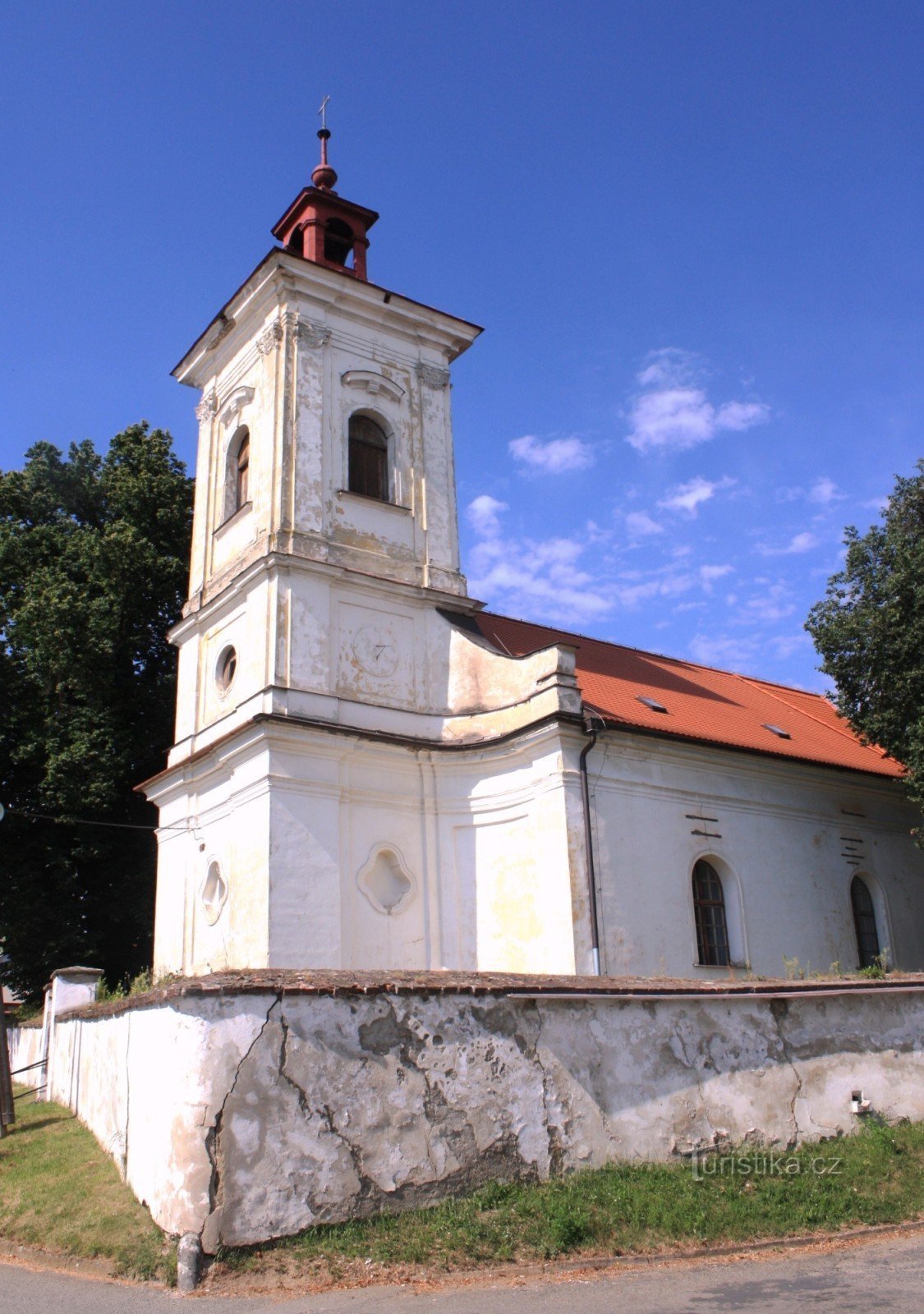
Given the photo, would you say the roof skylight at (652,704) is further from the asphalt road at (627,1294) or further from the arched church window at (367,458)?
the asphalt road at (627,1294)

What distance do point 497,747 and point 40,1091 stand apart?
8.28 meters

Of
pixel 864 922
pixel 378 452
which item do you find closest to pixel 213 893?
pixel 378 452

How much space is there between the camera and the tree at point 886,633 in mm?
17422

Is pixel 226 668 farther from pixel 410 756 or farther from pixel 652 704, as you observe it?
pixel 652 704

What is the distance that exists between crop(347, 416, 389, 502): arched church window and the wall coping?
1158 cm

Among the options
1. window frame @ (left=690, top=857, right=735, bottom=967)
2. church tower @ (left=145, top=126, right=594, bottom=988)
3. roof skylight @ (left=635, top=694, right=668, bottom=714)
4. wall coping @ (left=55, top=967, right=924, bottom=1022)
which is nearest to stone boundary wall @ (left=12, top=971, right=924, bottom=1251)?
wall coping @ (left=55, top=967, right=924, bottom=1022)

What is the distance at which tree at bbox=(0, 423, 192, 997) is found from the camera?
77.8 feet

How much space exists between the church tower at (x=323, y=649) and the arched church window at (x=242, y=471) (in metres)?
0.05

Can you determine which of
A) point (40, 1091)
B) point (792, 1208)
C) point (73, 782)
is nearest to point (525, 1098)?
point (792, 1208)

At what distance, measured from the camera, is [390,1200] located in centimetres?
781

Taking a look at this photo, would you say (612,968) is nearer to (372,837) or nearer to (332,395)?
(372,837)

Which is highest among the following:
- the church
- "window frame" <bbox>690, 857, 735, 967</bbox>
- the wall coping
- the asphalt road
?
the church

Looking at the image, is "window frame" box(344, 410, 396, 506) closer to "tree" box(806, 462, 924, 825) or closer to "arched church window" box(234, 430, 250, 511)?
"arched church window" box(234, 430, 250, 511)

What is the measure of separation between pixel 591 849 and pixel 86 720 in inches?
513
